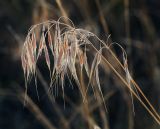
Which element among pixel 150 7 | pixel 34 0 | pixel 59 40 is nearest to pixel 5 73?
pixel 34 0

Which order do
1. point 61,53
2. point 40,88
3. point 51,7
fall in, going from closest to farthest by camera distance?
point 61,53 → point 51,7 → point 40,88

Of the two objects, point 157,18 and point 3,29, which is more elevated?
point 3,29

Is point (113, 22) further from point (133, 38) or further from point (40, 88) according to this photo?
Answer: point (40, 88)

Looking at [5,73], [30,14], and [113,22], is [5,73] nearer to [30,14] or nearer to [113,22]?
[30,14]

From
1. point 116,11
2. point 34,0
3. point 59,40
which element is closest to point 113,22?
point 116,11

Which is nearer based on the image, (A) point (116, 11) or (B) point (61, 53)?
(B) point (61, 53)

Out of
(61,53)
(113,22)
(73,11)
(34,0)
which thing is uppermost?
(34,0)

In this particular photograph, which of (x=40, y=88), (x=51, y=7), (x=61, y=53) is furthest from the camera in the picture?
(x=40, y=88)
